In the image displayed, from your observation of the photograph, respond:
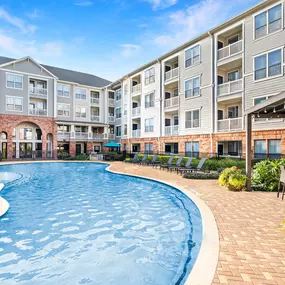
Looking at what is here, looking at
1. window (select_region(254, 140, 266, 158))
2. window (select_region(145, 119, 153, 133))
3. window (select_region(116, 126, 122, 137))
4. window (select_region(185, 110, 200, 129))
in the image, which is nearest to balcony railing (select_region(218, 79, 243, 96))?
window (select_region(185, 110, 200, 129))

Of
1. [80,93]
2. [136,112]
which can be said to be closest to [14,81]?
[80,93]

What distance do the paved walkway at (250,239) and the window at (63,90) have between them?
30.8m

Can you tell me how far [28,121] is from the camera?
1191 inches

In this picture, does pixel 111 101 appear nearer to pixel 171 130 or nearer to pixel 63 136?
pixel 63 136

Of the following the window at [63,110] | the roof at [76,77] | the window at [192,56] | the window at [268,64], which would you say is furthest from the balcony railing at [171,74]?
the window at [63,110]

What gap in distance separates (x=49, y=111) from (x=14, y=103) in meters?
4.41

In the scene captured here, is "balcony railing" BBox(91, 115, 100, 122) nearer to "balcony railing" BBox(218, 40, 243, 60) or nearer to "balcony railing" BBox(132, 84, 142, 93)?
"balcony railing" BBox(132, 84, 142, 93)

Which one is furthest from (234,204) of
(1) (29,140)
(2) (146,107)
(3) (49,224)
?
(1) (29,140)

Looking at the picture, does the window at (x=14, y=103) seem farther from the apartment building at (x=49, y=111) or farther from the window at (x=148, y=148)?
the window at (x=148, y=148)

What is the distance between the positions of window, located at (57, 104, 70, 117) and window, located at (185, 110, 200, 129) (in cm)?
1971

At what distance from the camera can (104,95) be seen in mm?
37469

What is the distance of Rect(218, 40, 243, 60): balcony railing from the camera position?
18298 millimetres

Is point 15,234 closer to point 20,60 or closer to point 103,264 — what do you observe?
point 103,264

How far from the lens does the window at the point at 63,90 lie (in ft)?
110
